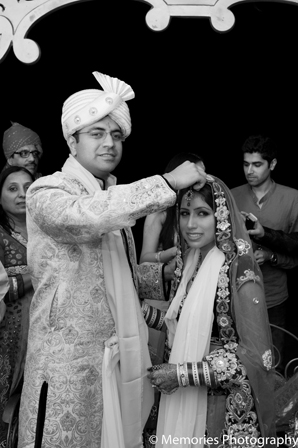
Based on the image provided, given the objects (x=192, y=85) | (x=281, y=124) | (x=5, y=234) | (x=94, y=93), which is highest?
(x=192, y=85)

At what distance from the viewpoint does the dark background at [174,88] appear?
18.2 ft

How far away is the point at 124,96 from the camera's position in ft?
8.61

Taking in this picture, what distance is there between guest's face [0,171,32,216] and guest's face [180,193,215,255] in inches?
44.6

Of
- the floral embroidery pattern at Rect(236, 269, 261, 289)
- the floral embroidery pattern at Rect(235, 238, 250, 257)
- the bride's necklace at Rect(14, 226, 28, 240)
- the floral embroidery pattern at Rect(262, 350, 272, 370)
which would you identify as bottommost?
the floral embroidery pattern at Rect(262, 350, 272, 370)

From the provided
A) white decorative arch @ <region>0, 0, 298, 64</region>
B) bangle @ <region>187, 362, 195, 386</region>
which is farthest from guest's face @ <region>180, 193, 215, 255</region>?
white decorative arch @ <region>0, 0, 298, 64</region>

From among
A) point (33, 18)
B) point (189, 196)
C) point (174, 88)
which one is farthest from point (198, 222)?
point (174, 88)

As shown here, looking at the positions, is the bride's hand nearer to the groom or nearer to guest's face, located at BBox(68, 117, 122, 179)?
the groom

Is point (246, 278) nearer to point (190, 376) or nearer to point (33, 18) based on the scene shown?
point (190, 376)

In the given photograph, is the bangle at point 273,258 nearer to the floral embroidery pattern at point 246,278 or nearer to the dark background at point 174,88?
the floral embroidery pattern at point 246,278

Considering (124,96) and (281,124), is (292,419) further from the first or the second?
(281,124)

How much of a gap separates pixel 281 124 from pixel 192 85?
886 mm

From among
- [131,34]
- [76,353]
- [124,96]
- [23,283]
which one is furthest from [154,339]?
[131,34]

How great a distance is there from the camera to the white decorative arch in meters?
3.26

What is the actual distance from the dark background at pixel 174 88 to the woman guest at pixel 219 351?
3202 mm
